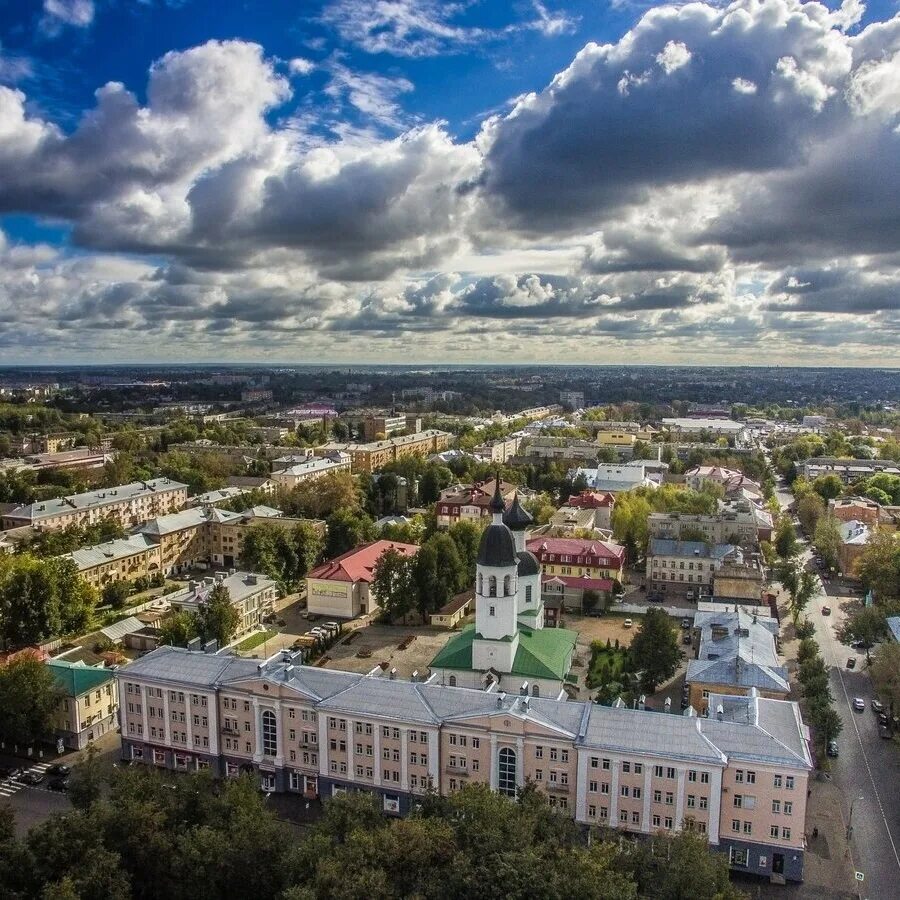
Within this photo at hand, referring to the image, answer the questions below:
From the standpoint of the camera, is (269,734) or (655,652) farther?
(655,652)

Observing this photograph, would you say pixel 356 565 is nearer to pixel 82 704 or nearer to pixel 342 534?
pixel 342 534

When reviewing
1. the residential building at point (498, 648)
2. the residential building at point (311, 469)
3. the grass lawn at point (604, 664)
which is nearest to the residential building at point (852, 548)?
the grass lawn at point (604, 664)

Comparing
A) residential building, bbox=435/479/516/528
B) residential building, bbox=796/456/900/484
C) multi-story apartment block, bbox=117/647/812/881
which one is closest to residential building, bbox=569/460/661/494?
residential building, bbox=435/479/516/528

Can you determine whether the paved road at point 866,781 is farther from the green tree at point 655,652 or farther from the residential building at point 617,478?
the residential building at point 617,478

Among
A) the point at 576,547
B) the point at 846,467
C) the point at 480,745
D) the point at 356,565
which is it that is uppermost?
the point at 480,745

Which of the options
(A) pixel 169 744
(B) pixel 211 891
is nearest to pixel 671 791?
(B) pixel 211 891

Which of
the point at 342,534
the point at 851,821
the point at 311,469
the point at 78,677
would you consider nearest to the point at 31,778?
the point at 78,677
